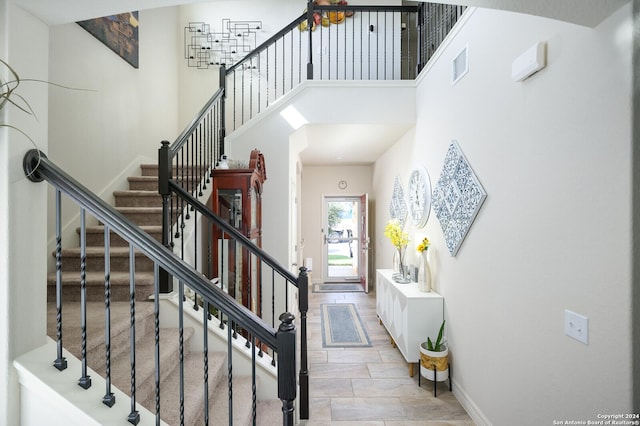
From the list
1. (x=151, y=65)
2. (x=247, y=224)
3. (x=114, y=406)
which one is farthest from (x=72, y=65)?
(x=114, y=406)

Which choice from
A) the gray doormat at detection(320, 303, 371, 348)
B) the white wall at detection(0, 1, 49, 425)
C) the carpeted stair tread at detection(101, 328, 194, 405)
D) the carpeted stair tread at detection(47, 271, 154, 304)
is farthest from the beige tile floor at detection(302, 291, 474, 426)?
the white wall at detection(0, 1, 49, 425)

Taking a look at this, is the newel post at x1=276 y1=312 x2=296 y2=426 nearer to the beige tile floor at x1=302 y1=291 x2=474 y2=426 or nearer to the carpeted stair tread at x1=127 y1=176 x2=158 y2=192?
the beige tile floor at x1=302 y1=291 x2=474 y2=426

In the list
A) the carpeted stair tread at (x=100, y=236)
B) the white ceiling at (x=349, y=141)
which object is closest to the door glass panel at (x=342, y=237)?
the white ceiling at (x=349, y=141)

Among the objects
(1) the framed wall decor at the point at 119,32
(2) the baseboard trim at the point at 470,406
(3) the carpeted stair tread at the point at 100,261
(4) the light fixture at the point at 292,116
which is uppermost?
(1) the framed wall decor at the point at 119,32

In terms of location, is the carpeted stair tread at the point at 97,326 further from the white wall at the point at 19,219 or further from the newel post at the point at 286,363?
the newel post at the point at 286,363

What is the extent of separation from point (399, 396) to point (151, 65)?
16.3ft

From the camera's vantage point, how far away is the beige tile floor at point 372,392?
8.05ft

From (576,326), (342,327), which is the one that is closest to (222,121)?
(342,327)

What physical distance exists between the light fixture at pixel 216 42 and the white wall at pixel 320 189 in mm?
2827

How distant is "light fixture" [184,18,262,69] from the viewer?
5.07 metres

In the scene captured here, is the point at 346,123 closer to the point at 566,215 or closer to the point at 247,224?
the point at 247,224

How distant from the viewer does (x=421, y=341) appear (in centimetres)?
296

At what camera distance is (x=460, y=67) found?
2.63 meters

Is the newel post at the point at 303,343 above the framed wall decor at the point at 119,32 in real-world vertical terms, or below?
below
